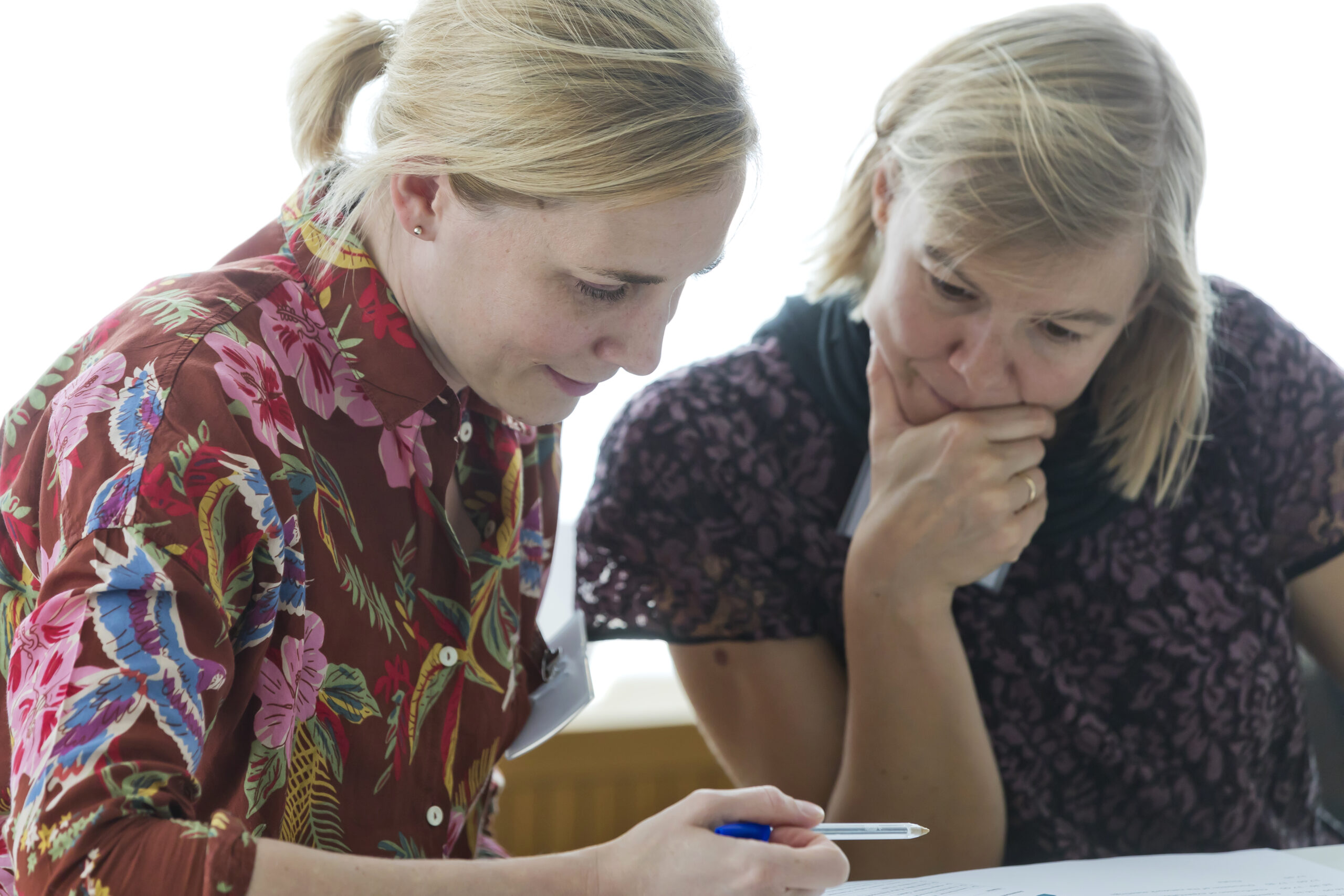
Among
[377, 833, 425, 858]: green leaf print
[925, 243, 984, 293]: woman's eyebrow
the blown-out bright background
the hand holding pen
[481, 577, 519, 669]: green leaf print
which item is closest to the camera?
the hand holding pen

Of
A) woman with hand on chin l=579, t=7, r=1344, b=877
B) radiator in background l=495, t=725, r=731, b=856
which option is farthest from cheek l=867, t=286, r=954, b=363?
radiator in background l=495, t=725, r=731, b=856

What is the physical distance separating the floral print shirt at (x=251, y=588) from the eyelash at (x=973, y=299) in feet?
1.57

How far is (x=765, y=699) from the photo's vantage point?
129cm

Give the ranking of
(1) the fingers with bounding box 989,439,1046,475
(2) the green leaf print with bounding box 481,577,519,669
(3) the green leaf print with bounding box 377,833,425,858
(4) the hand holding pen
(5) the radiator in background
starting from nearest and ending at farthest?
(4) the hand holding pen → (3) the green leaf print with bounding box 377,833,425,858 → (2) the green leaf print with bounding box 481,577,519,669 → (1) the fingers with bounding box 989,439,1046,475 → (5) the radiator in background

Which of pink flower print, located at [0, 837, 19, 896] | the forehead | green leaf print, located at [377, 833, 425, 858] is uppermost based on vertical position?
the forehead

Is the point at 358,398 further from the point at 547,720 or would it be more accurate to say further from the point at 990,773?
the point at 990,773

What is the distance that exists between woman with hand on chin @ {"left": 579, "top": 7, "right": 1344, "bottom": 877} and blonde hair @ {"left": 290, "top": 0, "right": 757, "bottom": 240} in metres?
0.39

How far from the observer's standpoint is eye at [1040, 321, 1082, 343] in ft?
3.85

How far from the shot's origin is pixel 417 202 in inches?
34.9

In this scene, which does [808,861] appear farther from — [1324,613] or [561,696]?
[1324,613]

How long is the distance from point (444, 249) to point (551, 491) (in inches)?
16.9

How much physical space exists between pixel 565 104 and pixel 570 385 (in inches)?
9.8

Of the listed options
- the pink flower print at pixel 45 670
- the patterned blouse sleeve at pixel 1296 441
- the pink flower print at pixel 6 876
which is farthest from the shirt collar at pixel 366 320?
the patterned blouse sleeve at pixel 1296 441

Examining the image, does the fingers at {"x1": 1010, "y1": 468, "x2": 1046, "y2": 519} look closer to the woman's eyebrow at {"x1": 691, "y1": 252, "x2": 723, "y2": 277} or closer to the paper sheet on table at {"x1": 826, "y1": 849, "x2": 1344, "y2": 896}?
the paper sheet on table at {"x1": 826, "y1": 849, "x2": 1344, "y2": 896}
